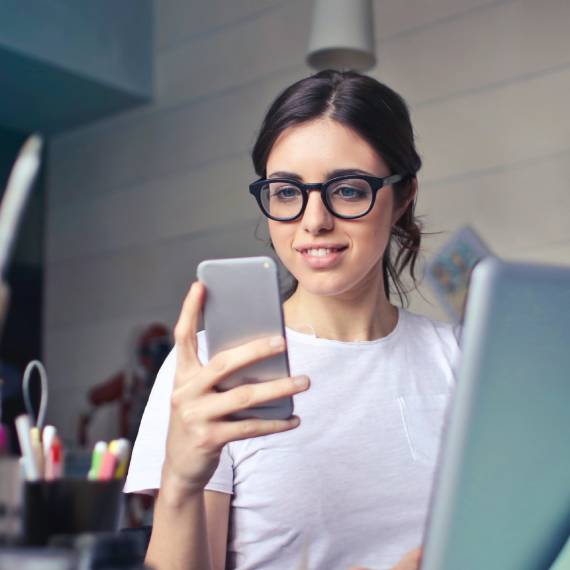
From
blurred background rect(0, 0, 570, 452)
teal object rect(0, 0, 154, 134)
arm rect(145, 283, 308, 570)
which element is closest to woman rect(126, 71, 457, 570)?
arm rect(145, 283, 308, 570)

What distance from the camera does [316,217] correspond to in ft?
3.71

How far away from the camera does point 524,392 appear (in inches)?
21.7

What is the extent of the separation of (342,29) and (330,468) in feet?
5.98

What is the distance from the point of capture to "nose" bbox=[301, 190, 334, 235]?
1.13 m

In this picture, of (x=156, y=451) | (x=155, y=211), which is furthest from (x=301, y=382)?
(x=155, y=211)

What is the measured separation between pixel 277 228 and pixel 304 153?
117mm

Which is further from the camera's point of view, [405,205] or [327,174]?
[405,205]

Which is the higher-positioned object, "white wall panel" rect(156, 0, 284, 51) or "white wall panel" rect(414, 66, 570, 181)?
"white wall panel" rect(156, 0, 284, 51)

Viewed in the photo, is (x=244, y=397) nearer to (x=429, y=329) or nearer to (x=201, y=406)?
(x=201, y=406)

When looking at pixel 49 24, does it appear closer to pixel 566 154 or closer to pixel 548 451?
pixel 566 154

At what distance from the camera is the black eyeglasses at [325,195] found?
115 cm

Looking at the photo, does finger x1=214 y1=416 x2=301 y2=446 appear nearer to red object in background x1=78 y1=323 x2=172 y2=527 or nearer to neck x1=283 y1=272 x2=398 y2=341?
neck x1=283 y1=272 x2=398 y2=341

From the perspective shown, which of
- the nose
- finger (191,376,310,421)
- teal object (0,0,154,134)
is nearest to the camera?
finger (191,376,310,421)

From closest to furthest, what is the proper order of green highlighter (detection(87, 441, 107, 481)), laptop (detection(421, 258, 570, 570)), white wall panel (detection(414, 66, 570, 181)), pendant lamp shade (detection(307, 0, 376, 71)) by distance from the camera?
1. laptop (detection(421, 258, 570, 570))
2. green highlighter (detection(87, 441, 107, 481))
3. pendant lamp shade (detection(307, 0, 376, 71))
4. white wall panel (detection(414, 66, 570, 181))
